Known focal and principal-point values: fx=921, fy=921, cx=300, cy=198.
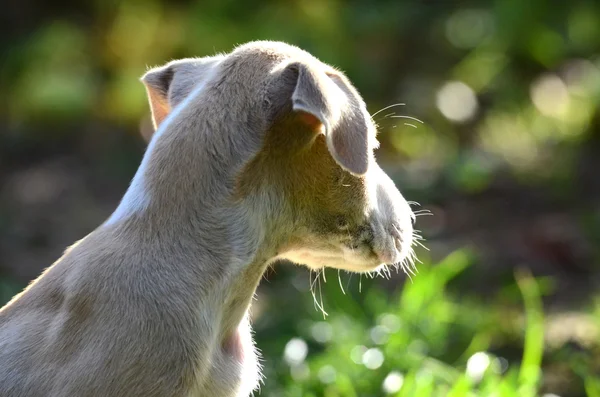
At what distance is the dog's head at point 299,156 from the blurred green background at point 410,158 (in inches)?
43.1

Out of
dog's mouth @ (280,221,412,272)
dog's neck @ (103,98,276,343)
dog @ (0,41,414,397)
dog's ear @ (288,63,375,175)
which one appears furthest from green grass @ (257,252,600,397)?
dog's ear @ (288,63,375,175)

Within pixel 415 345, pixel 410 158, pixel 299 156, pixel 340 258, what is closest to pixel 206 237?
pixel 299 156

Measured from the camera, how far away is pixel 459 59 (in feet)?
26.3

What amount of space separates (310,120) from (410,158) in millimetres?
5064

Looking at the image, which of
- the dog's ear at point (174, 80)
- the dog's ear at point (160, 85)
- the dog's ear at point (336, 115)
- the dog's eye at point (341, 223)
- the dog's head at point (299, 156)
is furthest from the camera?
the dog's ear at point (160, 85)

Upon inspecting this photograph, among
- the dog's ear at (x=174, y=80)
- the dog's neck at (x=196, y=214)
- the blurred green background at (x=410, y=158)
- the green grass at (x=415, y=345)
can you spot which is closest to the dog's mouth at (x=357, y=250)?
the dog's neck at (x=196, y=214)

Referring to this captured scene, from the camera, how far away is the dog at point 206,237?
2.36 meters

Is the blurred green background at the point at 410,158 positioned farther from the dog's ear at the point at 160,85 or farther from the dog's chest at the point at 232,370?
the dog's ear at the point at 160,85

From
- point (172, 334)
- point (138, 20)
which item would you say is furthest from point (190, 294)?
point (138, 20)

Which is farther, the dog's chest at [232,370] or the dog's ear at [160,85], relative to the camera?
the dog's ear at [160,85]

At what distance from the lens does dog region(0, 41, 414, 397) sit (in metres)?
2.36

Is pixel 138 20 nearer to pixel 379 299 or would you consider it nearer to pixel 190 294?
pixel 379 299

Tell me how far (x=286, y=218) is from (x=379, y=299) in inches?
77.5

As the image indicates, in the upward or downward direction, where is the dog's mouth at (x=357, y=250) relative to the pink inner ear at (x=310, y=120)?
downward
